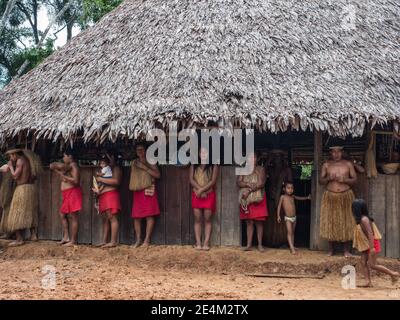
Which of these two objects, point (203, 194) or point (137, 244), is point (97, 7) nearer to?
point (137, 244)

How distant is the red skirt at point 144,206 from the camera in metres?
8.76

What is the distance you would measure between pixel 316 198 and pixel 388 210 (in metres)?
0.99

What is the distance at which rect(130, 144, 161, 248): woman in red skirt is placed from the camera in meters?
8.75

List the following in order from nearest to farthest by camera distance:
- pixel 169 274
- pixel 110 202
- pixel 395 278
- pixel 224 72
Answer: pixel 395 278, pixel 169 274, pixel 224 72, pixel 110 202

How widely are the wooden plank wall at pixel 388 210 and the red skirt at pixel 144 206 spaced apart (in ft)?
10.1

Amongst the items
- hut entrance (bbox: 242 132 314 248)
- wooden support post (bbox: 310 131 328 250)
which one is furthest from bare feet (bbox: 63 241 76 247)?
wooden support post (bbox: 310 131 328 250)

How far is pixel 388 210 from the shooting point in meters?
8.29

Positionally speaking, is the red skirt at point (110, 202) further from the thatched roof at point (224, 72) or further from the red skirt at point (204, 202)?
the red skirt at point (204, 202)

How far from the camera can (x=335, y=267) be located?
7.87m

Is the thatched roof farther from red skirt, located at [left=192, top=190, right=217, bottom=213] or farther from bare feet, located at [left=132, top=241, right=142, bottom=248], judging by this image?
bare feet, located at [left=132, top=241, right=142, bottom=248]

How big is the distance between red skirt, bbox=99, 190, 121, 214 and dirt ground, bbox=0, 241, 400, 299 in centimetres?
58

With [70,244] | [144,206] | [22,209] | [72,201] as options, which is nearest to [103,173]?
[72,201]

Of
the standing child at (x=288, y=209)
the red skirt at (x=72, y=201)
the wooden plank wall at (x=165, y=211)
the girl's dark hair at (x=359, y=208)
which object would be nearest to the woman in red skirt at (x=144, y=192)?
the wooden plank wall at (x=165, y=211)

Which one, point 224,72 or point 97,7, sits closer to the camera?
point 224,72
